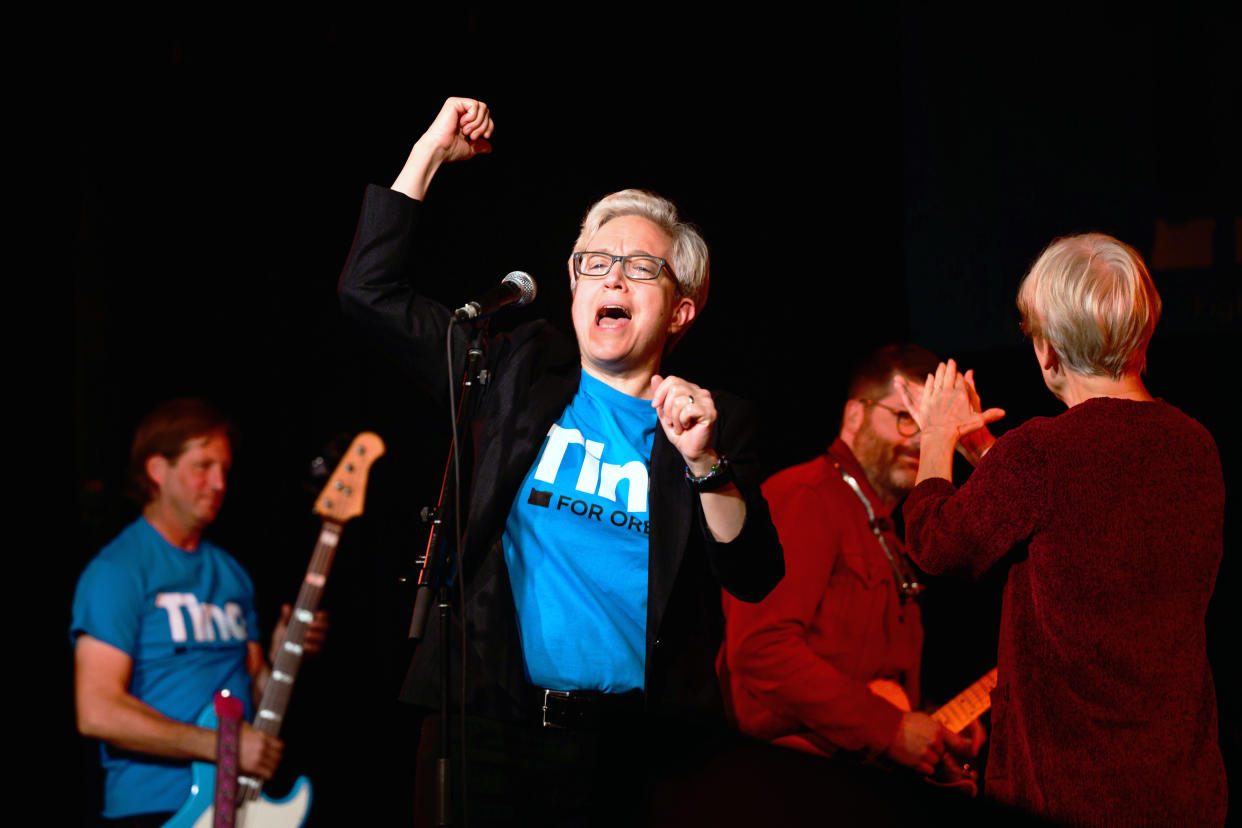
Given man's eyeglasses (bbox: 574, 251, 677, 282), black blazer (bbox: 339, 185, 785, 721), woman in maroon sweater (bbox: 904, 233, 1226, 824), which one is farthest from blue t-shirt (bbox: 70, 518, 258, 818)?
woman in maroon sweater (bbox: 904, 233, 1226, 824)

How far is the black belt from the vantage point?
1849 mm

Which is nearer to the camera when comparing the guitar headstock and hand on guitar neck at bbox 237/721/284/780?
hand on guitar neck at bbox 237/721/284/780

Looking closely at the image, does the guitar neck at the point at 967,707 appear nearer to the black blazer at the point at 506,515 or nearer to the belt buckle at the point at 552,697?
the black blazer at the point at 506,515

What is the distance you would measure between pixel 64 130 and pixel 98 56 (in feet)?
0.95

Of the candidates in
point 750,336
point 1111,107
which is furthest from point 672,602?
point 1111,107

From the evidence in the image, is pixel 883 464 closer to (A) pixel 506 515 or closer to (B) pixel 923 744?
(B) pixel 923 744

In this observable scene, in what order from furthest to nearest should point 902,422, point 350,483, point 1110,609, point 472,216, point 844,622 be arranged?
point 472,216 → point 350,483 → point 902,422 → point 844,622 → point 1110,609

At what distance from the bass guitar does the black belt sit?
6.13 ft

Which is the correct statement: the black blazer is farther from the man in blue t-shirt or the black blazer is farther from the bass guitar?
the man in blue t-shirt

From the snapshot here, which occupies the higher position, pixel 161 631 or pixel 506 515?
pixel 506 515

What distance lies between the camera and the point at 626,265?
2.18 m

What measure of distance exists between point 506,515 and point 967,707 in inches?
75.7

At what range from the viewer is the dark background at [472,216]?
371 centimetres

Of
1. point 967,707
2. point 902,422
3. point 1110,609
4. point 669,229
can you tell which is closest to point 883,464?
point 902,422
